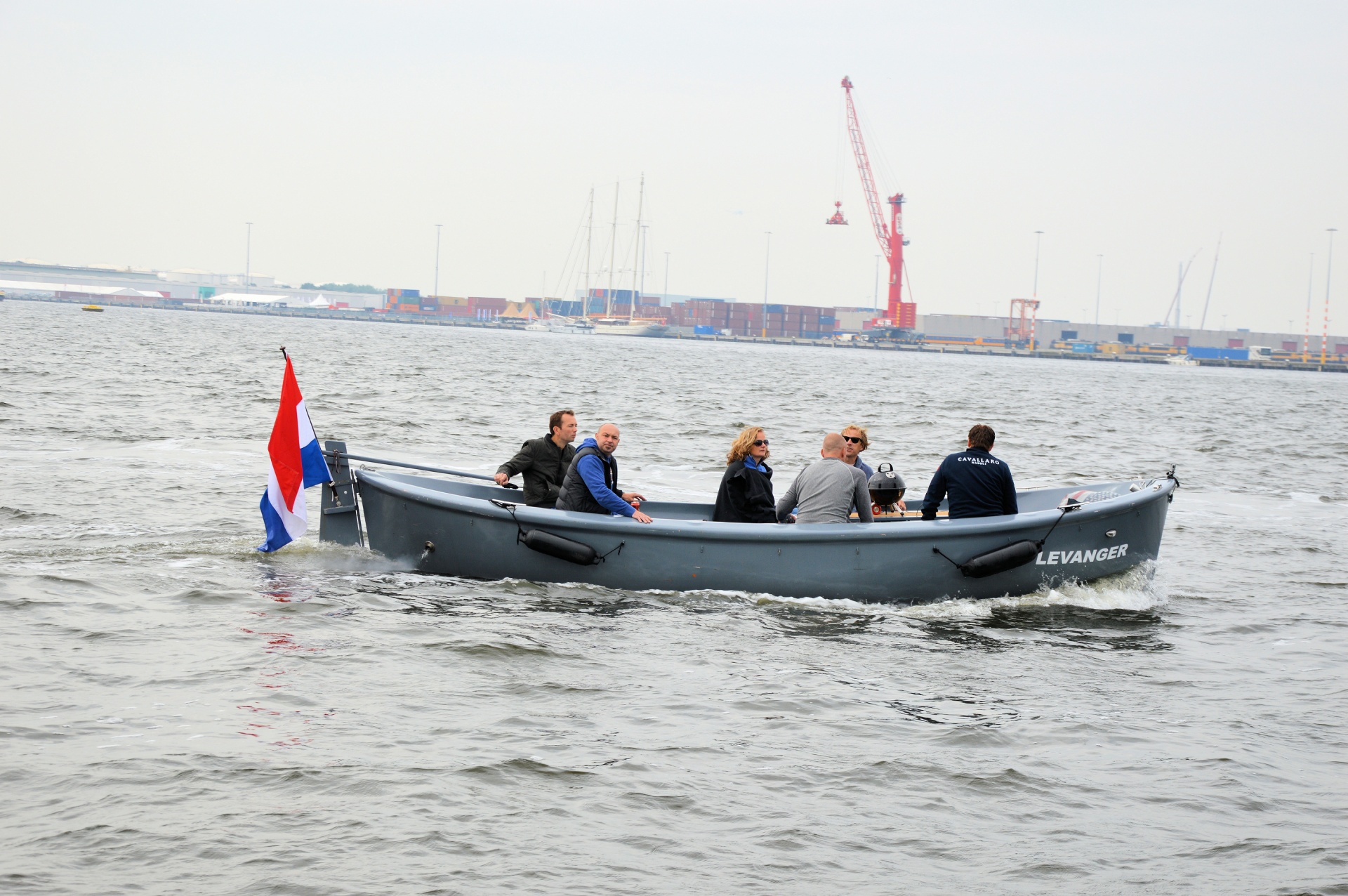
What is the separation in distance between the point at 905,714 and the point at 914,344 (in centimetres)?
13741

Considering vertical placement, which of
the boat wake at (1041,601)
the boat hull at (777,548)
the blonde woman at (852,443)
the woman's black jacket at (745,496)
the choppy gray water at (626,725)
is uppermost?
the blonde woman at (852,443)

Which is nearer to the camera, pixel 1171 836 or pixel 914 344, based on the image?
pixel 1171 836

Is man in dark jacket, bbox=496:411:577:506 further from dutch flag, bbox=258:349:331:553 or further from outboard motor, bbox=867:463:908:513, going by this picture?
outboard motor, bbox=867:463:908:513

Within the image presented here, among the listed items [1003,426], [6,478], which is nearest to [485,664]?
[6,478]

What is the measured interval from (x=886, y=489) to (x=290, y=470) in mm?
4526

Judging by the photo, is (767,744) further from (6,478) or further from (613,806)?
(6,478)

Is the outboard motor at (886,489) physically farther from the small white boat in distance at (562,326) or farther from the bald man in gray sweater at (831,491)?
the small white boat in distance at (562,326)

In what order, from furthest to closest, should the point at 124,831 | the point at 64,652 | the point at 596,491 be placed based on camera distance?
the point at 596,491 < the point at 64,652 < the point at 124,831

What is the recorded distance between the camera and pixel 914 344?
141 metres

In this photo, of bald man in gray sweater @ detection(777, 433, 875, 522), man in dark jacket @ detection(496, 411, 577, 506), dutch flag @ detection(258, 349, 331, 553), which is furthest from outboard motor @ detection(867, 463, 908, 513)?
dutch flag @ detection(258, 349, 331, 553)

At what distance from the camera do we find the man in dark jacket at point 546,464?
9406 millimetres

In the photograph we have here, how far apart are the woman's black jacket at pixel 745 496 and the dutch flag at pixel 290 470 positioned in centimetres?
297

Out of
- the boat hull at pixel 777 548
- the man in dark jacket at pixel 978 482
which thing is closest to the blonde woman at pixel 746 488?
the boat hull at pixel 777 548

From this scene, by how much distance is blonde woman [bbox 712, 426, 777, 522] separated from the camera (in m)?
8.76
